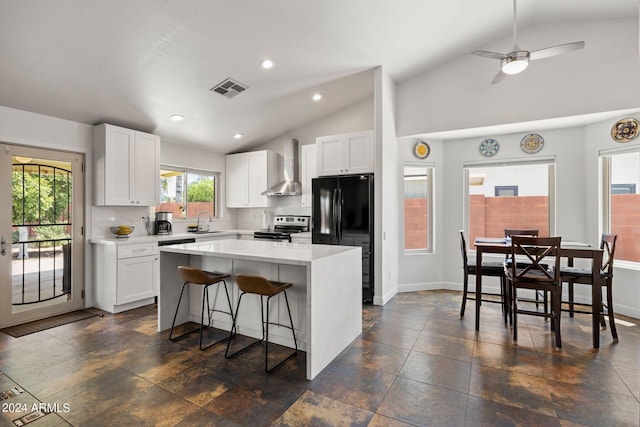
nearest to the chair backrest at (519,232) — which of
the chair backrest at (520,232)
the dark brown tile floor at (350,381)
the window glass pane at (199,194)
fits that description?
the chair backrest at (520,232)

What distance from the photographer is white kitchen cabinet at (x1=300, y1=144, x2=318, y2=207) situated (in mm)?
5656

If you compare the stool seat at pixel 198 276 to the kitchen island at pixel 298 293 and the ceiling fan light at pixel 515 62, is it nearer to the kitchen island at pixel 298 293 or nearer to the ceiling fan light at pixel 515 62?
the kitchen island at pixel 298 293

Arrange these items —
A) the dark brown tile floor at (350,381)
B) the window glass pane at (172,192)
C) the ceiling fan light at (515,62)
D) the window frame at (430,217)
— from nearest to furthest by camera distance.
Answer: the dark brown tile floor at (350,381) < the ceiling fan light at (515,62) < the window frame at (430,217) < the window glass pane at (172,192)

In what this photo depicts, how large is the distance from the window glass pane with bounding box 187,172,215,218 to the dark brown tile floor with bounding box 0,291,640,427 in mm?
2871

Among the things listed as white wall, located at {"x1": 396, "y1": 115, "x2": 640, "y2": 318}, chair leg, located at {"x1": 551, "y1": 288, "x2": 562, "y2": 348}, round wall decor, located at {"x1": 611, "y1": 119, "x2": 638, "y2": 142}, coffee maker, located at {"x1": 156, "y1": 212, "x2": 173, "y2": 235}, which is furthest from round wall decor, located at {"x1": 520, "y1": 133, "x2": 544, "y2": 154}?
coffee maker, located at {"x1": 156, "y1": 212, "x2": 173, "y2": 235}

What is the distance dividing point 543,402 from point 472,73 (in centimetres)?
396

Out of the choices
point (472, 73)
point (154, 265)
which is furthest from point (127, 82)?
point (472, 73)

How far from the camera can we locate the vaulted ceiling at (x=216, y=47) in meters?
2.81

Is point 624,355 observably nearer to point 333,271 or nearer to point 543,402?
point 543,402

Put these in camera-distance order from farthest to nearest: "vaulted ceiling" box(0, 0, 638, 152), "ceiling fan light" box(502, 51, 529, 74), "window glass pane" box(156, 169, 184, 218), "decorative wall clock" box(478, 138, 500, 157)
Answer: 1. "window glass pane" box(156, 169, 184, 218)
2. "decorative wall clock" box(478, 138, 500, 157)
3. "ceiling fan light" box(502, 51, 529, 74)
4. "vaulted ceiling" box(0, 0, 638, 152)

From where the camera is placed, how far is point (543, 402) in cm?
218

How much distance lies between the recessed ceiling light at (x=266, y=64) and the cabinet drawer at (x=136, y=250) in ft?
9.13

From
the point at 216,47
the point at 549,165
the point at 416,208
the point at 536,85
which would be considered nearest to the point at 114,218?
the point at 216,47

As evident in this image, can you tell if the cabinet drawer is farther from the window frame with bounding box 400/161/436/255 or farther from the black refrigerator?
the window frame with bounding box 400/161/436/255
